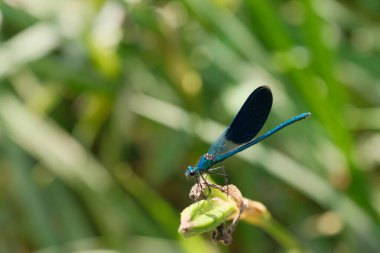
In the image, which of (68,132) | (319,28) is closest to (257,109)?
(319,28)

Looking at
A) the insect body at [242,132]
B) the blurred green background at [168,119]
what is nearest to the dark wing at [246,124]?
the insect body at [242,132]

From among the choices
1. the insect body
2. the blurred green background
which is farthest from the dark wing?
the blurred green background

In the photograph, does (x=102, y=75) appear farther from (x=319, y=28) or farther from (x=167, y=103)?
(x=319, y=28)

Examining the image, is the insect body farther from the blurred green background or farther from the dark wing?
the blurred green background

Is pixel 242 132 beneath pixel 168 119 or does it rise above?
beneath

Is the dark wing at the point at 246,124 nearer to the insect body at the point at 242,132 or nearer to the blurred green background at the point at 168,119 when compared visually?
the insect body at the point at 242,132

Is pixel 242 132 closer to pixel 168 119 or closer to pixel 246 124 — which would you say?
pixel 246 124

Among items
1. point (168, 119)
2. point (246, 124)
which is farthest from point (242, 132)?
point (168, 119)
